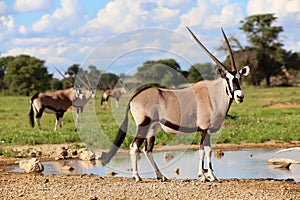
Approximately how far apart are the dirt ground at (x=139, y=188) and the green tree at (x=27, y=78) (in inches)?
2275

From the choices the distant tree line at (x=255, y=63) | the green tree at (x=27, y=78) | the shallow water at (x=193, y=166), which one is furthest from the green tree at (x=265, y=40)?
the shallow water at (x=193, y=166)

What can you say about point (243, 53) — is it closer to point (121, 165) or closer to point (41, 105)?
point (41, 105)

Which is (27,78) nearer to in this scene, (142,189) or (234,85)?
(234,85)

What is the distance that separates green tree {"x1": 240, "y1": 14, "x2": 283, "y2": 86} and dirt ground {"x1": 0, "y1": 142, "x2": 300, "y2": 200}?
2116 inches

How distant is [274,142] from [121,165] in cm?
528

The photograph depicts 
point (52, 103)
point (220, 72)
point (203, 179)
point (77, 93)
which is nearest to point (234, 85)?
point (220, 72)

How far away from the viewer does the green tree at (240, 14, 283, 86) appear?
63.2 meters

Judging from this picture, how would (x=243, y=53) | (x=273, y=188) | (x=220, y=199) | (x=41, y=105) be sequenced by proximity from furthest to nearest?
(x=243, y=53) → (x=41, y=105) → (x=273, y=188) → (x=220, y=199)

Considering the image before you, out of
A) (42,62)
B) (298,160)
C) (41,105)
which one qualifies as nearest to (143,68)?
Result: (298,160)

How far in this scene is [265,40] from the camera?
64688mm

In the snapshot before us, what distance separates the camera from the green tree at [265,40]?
6322cm

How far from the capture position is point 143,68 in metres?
14.4

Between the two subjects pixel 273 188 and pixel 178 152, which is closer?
pixel 273 188

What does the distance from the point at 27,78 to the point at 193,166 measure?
57.9m
